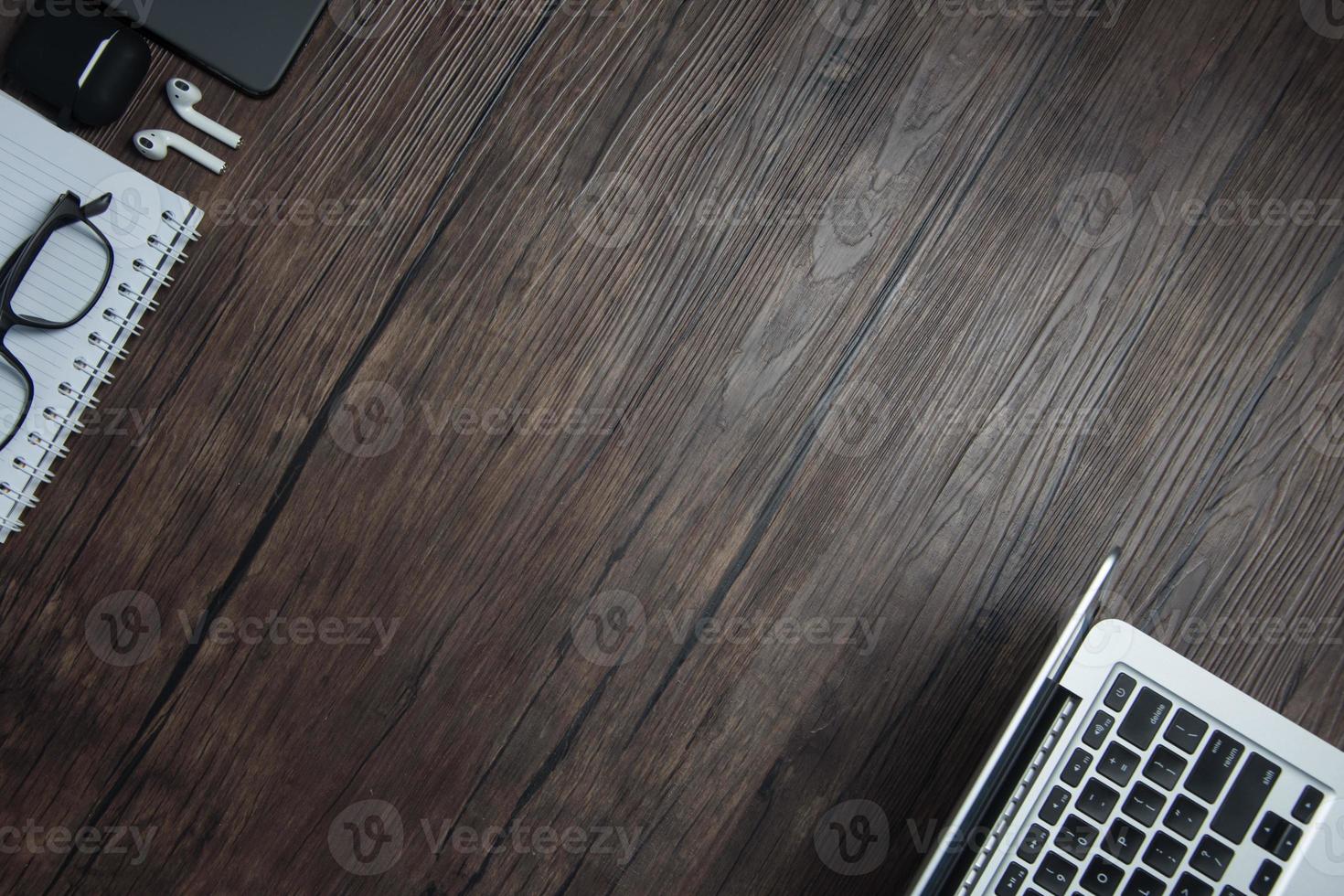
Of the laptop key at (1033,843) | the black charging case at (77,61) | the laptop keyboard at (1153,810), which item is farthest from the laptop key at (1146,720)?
the black charging case at (77,61)

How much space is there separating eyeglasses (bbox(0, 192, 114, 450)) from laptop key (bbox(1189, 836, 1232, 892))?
1.07 m

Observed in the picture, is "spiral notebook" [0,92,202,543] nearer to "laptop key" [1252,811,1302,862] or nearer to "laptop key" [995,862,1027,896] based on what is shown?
"laptop key" [995,862,1027,896]

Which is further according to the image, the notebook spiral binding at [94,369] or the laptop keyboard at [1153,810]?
the notebook spiral binding at [94,369]

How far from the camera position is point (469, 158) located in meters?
0.92

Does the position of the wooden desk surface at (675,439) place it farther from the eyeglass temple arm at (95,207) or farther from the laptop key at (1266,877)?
the laptop key at (1266,877)

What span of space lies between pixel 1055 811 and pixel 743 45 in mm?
768

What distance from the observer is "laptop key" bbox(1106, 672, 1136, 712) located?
73cm

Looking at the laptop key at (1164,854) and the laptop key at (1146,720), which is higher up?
the laptop key at (1146,720)

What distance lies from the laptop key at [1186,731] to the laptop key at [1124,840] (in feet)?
0.25

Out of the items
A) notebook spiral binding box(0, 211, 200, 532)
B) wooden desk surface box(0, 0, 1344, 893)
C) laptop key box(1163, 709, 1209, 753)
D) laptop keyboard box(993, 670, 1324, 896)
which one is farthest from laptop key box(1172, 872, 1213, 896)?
notebook spiral binding box(0, 211, 200, 532)

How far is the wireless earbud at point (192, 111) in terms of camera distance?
2.89ft

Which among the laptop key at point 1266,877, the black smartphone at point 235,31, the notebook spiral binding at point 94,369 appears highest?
the black smartphone at point 235,31

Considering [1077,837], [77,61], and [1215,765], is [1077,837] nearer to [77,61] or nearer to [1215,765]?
[1215,765]

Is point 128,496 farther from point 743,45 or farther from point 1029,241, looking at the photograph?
point 1029,241
